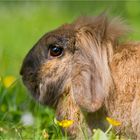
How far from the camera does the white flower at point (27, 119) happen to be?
5.76 metres

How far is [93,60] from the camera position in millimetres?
5152

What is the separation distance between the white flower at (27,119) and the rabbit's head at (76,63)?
35 centimetres

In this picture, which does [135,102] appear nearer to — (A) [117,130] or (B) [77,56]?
(A) [117,130]

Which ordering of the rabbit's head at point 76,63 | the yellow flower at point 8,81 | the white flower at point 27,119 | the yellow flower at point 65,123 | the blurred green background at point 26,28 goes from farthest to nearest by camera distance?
the yellow flower at point 8,81
the blurred green background at point 26,28
the white flower at point 27,119
the rabbit's head at point 76,63
the yellow flower at point 65,123

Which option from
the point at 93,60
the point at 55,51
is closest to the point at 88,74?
the point at 93,60

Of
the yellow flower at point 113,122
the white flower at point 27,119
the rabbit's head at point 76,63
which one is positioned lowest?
the white flower at point 27,119

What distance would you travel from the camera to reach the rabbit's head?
5.05 meters

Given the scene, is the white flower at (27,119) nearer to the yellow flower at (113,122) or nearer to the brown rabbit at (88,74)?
the brown rabbit at (88,74)

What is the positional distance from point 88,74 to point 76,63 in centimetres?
17

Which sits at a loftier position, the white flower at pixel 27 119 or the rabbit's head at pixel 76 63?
the rabbit's head at pixel 76 63

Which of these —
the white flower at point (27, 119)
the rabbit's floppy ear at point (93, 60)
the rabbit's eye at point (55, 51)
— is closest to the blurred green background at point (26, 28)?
the white flower at point (27, 119)

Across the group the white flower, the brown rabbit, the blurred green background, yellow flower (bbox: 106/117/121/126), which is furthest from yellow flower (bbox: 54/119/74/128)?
the white flower

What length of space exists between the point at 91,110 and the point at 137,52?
577 mm

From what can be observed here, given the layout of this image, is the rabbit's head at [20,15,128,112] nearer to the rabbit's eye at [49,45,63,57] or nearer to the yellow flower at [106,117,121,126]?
the rabbit's eye at [49,45,63,57]
